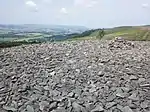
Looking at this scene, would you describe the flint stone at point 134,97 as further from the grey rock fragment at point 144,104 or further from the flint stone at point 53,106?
the flint stone at point 53,106

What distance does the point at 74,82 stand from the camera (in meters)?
12.7

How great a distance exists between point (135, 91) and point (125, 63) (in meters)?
3.52

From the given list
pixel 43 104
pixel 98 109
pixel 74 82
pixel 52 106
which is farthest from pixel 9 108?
pixel 98 109

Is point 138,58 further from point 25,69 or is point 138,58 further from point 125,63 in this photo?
point 25,69

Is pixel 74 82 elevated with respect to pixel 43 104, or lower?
elevated

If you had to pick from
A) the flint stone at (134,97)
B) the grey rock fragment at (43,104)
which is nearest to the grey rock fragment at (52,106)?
the grey rock fragment at (43,104)

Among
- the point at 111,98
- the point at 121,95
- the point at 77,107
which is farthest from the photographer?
the point at 121,95

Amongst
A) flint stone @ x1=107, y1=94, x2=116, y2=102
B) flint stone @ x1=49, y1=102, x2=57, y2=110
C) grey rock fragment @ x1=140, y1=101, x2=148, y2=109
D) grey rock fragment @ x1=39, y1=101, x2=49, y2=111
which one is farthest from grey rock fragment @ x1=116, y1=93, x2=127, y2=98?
grey rock fragment @ x1=39, y1=101, x2=49, y2=111

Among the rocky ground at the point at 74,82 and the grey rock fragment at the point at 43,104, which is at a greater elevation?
the rocky ground at the point at 74,82

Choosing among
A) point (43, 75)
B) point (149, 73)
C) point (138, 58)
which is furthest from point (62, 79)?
point (138, 58)

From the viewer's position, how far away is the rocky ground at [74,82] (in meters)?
11.0

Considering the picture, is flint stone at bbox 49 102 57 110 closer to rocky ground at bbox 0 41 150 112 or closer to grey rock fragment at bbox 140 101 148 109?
rocky ground at bbox 0 41 150 112

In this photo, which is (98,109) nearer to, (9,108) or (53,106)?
(53,106)

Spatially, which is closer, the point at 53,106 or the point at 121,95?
the point at 53,106
